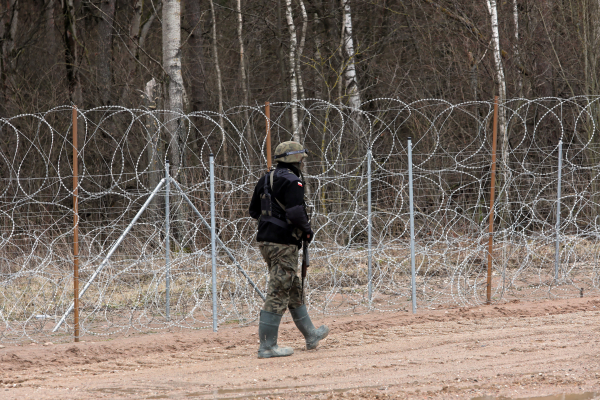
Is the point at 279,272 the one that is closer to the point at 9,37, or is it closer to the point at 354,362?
the point at 354,362

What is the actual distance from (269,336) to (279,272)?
0.58 metres

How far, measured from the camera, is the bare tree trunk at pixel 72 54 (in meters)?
15.4

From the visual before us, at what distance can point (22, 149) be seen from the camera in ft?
49.4

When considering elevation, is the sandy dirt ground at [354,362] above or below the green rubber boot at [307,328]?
below

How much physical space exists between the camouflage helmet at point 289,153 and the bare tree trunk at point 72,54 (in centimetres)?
1064

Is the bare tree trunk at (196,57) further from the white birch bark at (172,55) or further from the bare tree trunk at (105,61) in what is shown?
the white birch bark at (172,55)

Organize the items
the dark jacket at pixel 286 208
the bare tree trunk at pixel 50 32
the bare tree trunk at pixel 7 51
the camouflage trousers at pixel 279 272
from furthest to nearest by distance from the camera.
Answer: the bare tree trunk at pixel 50 32 → the bare tree trunk at pixel 7 51 → the camouflage trousers at pixel 279 272 → the dark jacket at pixel 286 208

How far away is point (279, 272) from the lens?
18.6ft

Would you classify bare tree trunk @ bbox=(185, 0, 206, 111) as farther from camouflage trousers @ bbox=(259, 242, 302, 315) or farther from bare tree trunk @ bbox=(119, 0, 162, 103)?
camouflage trousers @ bbox=(259, 242, 302, 315)

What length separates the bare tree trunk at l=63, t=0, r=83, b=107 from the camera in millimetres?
15381

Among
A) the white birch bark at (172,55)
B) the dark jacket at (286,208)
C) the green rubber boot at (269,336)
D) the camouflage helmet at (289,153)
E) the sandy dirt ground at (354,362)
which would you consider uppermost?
the white birch bark at (172,55)

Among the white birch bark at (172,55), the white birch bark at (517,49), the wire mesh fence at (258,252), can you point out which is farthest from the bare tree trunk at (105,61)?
the white birch bark at (517,49)

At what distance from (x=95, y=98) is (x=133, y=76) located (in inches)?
41.7

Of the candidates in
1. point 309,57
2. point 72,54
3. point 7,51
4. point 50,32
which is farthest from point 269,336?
point 50,32
